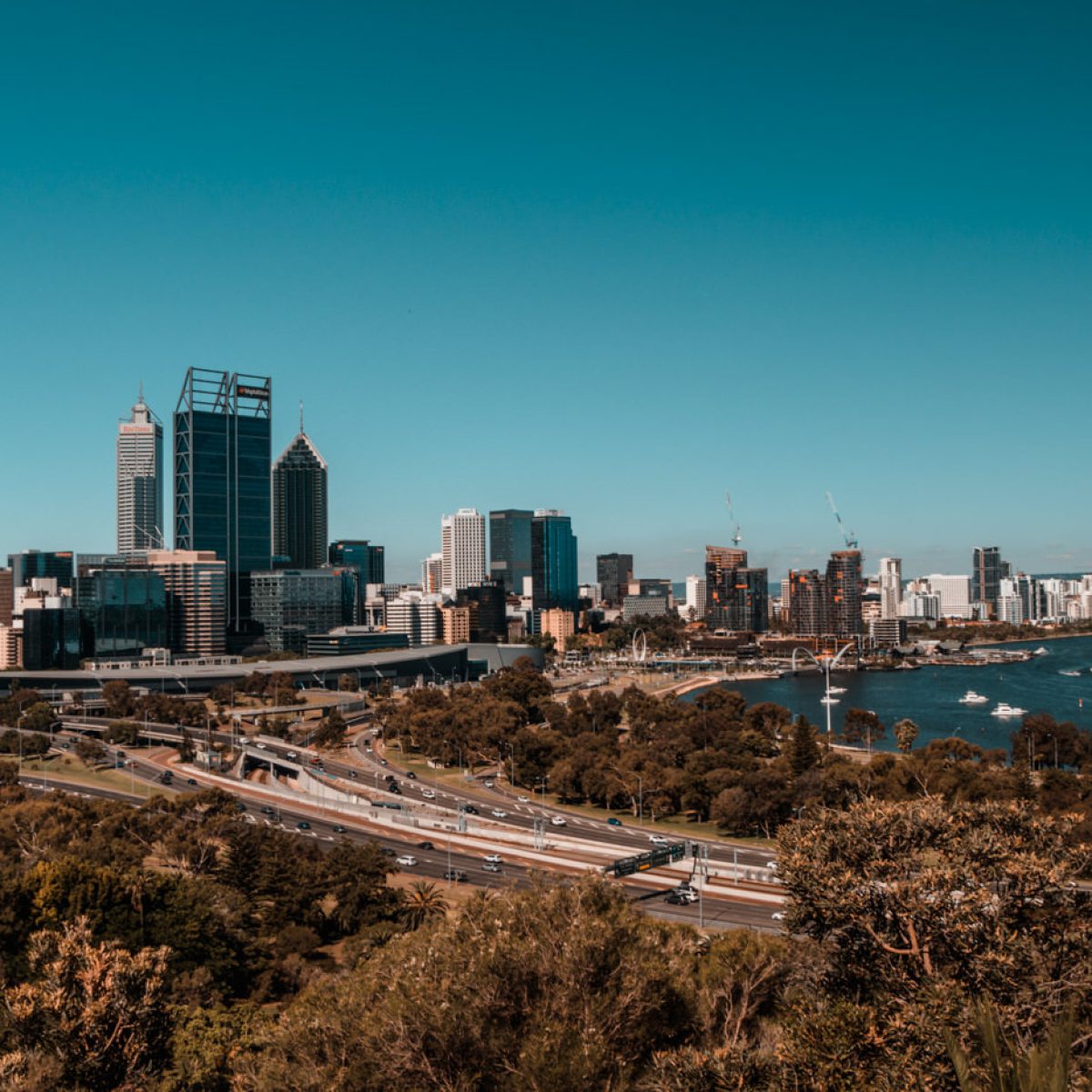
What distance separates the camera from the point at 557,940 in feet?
22.0

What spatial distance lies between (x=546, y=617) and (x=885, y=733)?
6362 cm

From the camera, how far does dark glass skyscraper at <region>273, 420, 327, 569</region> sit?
350ft

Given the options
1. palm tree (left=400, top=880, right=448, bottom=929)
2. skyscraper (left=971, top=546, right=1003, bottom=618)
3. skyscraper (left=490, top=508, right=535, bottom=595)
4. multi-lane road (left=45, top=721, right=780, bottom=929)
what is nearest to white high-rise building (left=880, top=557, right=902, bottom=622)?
skyscraper (left=971, top=546, right=1003, bottom=618)

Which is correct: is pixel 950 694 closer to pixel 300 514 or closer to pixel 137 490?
pixel 300 514

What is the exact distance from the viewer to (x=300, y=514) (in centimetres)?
10738

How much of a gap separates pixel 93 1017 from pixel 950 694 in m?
54.7

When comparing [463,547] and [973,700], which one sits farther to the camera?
[463,547]

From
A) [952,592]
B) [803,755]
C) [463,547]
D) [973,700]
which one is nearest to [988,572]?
[952,592]

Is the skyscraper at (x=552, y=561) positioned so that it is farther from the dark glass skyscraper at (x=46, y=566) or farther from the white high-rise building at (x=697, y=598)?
the dark glass skyscraper at (x=46, y=566)

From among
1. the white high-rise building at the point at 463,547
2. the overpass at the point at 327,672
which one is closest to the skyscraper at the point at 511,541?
the white high-rise building at the point at 463,547

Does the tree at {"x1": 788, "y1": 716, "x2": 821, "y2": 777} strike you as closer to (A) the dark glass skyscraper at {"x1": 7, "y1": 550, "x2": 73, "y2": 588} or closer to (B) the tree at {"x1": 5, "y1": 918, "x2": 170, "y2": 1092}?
(B) the tree at {"x1": 5, "y1": 918, "x2": 170, "y2": 1092}

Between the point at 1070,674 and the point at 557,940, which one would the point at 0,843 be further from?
the point at 1070,674

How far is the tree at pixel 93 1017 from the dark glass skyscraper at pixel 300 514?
99.0 meters

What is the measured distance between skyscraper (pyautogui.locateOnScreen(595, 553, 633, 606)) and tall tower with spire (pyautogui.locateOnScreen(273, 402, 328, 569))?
5966 centimetres
